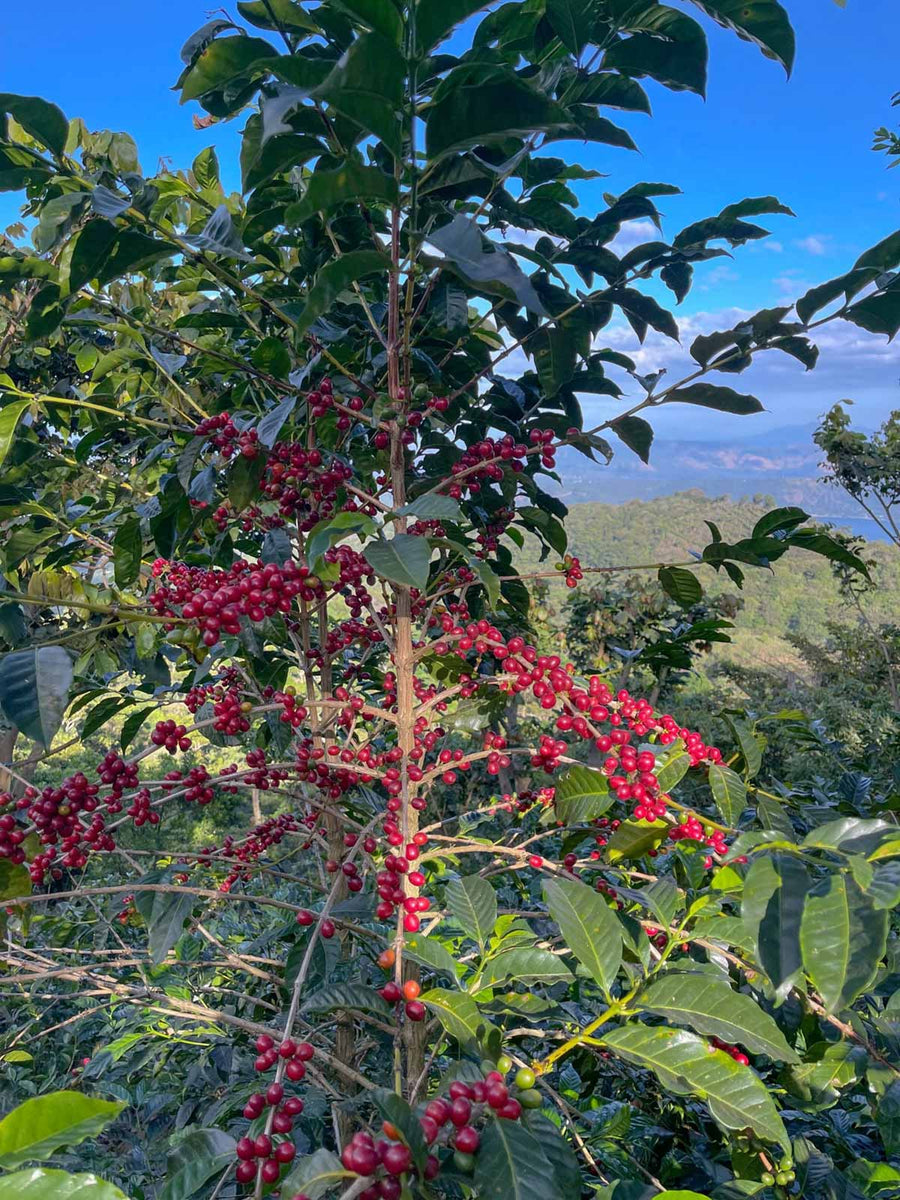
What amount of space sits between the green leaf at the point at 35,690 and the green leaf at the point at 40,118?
73 centimetres

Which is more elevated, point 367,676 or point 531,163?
point 531,163

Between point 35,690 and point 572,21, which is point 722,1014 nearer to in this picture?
point 35,690

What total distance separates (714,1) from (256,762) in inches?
53.5

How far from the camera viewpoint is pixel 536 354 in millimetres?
1303

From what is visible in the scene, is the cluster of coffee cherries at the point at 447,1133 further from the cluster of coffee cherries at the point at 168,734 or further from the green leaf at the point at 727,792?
the cluster of coffee cherries at the point at 168,734

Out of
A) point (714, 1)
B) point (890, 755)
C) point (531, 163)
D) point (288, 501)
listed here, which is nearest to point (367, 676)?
point (288, 501)

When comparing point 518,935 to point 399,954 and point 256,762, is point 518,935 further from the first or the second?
point 256,762

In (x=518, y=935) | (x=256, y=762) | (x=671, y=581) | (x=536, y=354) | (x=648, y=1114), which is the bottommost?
(x=648, y=1114)

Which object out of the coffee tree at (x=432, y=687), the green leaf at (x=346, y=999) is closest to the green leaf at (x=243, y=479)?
the coffee tree at (x=432, y=687)

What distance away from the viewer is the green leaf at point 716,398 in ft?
3.84

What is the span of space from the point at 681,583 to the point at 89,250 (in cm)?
108

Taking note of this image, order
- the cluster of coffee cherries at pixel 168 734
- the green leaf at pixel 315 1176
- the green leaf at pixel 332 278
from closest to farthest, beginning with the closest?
the green leaf at pixel 315 1176 < the green leaf at pixel 332 278 < the cluster of coffee cherries at pixel 168 734

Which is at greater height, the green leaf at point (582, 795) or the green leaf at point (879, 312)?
the green leaf at point (879, 312)

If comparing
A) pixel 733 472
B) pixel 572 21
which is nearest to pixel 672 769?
pixel 572 21
